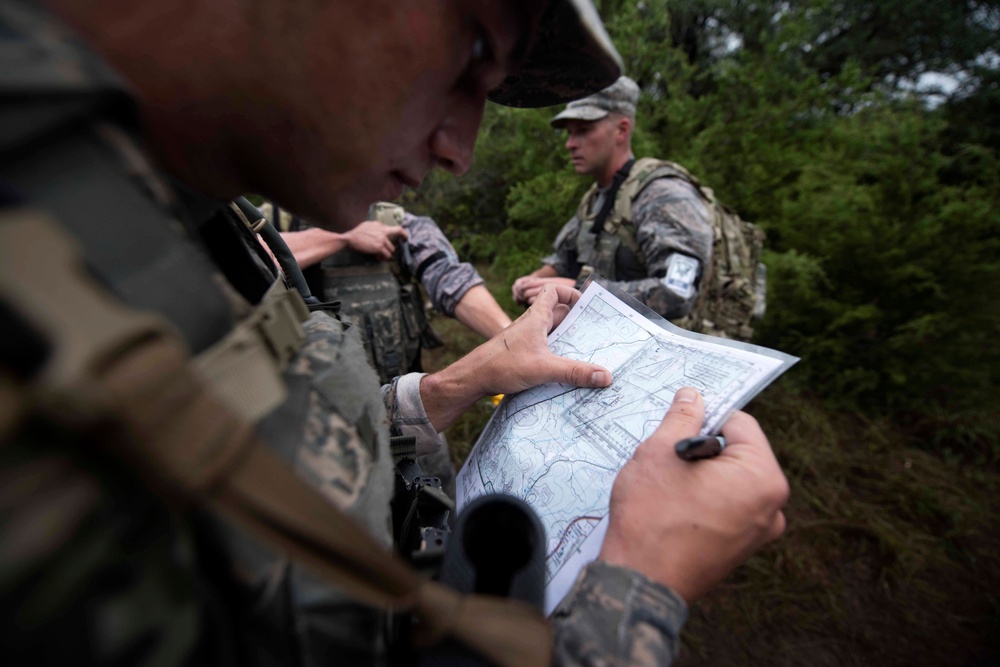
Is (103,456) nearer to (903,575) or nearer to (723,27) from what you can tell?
(903,575)

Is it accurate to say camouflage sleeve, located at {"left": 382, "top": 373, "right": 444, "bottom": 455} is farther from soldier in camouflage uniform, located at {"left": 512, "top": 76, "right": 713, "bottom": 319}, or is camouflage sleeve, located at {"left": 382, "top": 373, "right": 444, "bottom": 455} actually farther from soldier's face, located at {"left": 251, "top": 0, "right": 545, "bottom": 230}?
soldier in camouflage uniform, located at {"left": 512, "top": 76, "right": 713, "bottom": 319}

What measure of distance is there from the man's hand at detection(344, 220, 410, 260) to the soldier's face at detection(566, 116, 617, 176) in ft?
5.24

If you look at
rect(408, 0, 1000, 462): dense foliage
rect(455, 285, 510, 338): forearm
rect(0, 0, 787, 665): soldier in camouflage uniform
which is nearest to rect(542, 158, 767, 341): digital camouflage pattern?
rect(408, 0, 1000, 462): dense foliage

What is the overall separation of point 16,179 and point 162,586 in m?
0.37

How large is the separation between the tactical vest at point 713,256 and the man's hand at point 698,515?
7.88 feet

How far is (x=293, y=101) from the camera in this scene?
58 centimetres

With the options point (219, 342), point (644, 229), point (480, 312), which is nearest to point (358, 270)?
point (480, 312)

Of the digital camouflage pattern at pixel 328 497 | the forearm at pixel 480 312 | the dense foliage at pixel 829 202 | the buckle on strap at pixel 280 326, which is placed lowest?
the dense foliage at pixel 829 202

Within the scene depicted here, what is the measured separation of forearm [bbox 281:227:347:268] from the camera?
2.34m

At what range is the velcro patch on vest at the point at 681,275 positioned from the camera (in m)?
2.73

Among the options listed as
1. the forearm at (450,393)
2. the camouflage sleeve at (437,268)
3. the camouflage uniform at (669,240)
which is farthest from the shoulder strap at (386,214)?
the forearm at (450,393)

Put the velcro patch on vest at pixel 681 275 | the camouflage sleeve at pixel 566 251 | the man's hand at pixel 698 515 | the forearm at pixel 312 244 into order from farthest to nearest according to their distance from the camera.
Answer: the camouflage sleeve at pixel 566 251, the velcro patch on vest at pixel 681 275, the forearm at pixel 312 244, the man's hand at pixel 698 515

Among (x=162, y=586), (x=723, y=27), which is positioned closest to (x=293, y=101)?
(x=162, y=586)

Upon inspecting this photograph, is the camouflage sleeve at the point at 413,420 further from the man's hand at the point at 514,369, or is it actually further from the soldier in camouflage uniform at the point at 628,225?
the soldier in camouflage uniform at the point at 628,225
